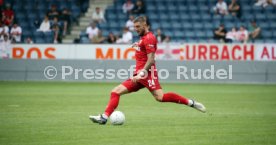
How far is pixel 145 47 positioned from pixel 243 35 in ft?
55.7

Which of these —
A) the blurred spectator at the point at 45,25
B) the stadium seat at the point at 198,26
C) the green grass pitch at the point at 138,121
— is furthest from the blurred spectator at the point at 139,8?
the green grass pitch at the point at 138,121

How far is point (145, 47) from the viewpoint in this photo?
12.2 m

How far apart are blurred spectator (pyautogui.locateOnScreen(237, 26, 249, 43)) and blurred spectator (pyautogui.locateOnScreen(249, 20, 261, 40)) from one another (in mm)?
493

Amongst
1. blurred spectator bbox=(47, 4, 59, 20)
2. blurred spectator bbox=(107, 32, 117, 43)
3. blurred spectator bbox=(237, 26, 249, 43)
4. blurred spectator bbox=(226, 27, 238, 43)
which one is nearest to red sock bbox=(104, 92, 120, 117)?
blurred spectator bbox=(107, 32, 117, 43)

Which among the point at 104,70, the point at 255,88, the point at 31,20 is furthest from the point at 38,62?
the point at 255,88

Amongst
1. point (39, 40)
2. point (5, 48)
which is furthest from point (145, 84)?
point (39, 40)

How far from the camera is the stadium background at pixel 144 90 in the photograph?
35.3 ft

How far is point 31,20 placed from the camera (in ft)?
106

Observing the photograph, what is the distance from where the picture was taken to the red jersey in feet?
39.8

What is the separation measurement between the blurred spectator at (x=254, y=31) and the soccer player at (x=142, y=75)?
17099mm

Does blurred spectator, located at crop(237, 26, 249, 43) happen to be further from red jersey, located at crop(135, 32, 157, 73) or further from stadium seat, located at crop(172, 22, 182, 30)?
red jersey, located at crop(135, 32, 157, 73)

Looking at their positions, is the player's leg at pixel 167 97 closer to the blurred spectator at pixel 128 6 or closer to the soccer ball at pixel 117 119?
the soccer ball at pixel 117 119

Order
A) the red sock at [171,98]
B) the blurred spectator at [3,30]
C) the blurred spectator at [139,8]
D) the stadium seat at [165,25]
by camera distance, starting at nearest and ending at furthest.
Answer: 1. the red sock at [171,98]
2. the blurred spectator at [3,30]
3. the blurred spectator at [139,8]
4. the stadium seat at [165,25]

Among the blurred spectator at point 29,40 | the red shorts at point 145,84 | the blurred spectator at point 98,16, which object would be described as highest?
the red shorts at point 145,84
